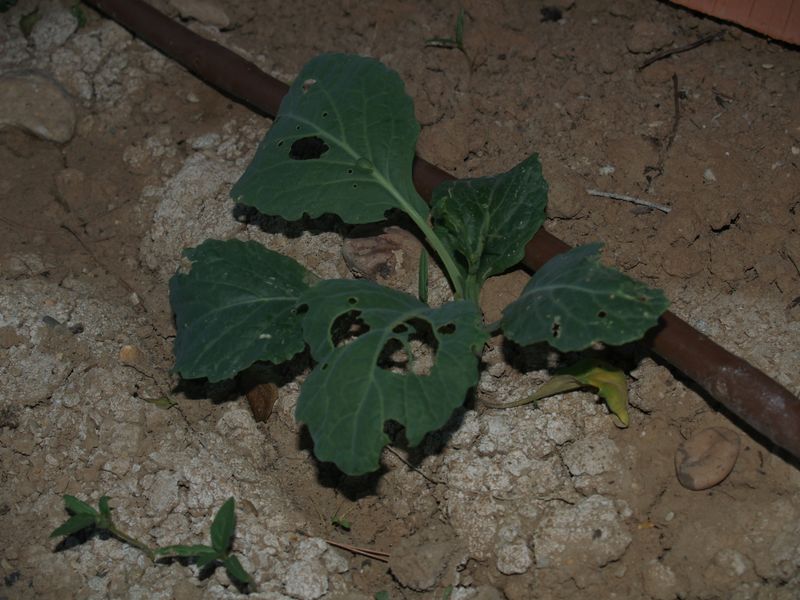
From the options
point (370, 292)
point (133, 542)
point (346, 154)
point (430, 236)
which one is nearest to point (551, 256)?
point (430, 236)

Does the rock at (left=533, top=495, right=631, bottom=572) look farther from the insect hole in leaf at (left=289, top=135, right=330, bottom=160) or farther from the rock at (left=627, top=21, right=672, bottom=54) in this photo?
the rock at (left=627, top=21, right=672, bottom=54)

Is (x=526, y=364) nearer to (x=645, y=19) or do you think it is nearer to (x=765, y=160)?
(x=765, y=160)

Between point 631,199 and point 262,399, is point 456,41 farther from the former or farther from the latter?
point 262,399

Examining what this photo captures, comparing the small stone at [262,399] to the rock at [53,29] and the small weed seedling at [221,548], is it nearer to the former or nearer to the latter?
the small weed seedling at [221,548]

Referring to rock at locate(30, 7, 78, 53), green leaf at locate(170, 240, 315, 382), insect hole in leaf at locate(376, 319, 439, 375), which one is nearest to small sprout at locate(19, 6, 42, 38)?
rock at locate(30, 7, 78, 53)

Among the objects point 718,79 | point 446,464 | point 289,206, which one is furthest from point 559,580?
point 718,79

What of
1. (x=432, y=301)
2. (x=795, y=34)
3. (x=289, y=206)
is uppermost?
(x=795, y=34)
